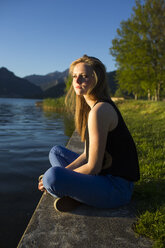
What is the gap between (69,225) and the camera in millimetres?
2150

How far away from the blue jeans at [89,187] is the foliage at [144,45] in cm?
2259

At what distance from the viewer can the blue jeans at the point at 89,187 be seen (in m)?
2.18

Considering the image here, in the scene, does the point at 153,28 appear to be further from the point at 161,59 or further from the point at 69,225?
the point at 69,225

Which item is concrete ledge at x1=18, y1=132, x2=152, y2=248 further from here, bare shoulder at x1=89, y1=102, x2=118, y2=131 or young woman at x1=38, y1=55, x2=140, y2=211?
bare shoulder at x1=89, y1=102, x2=118, y2=131

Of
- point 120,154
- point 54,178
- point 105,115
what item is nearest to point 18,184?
point 54,178

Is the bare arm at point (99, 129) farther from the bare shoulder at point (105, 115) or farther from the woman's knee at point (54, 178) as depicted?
the woman's knee at point (54, 178)

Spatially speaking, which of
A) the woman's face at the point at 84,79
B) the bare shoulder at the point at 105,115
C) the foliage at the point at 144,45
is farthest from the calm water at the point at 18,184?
the foliage at the point at 144,45

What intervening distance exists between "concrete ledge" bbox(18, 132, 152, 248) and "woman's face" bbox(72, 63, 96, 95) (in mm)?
1450

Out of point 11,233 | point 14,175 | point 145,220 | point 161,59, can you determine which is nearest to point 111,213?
point 145,220

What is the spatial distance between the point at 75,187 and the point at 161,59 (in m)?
23.5

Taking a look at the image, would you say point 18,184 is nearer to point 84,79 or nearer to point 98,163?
point 98,163

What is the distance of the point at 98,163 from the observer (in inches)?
89.1

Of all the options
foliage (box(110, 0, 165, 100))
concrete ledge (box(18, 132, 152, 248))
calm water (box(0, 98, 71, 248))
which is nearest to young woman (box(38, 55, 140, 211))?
concrete ledge (box(18, 132, 152, 248))

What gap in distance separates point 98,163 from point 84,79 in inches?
40.6
